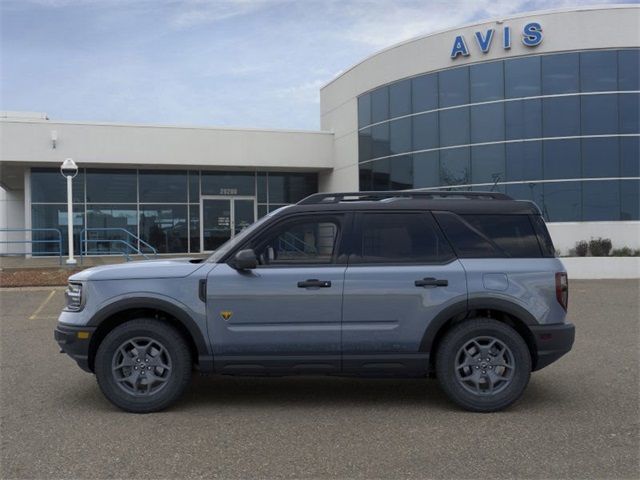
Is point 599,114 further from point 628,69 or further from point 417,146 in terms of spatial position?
point 417,146

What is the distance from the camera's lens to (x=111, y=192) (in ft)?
81.7

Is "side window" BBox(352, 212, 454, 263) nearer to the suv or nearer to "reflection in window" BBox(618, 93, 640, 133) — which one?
the suv

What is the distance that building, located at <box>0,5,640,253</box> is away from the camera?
782 inches

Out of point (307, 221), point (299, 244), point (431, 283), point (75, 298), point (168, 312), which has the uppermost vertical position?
point (307, 221)

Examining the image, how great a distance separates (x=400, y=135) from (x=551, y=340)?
18.8 meters

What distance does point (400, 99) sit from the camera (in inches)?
918

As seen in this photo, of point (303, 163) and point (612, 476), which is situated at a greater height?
point (303, 163)

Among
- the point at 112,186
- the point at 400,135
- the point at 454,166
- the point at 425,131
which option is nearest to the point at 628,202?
the point at 454,166

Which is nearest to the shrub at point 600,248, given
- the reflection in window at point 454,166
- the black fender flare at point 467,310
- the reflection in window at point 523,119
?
the reflection in window at point 523,119

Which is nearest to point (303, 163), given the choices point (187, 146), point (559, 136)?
point (187, 146)

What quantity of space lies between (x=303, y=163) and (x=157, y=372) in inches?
846

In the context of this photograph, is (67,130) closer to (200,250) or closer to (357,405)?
(200,250)

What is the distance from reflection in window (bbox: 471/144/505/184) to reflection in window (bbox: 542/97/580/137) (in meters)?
1.63

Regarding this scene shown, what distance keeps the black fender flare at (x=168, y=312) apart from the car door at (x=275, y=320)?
9 cm
